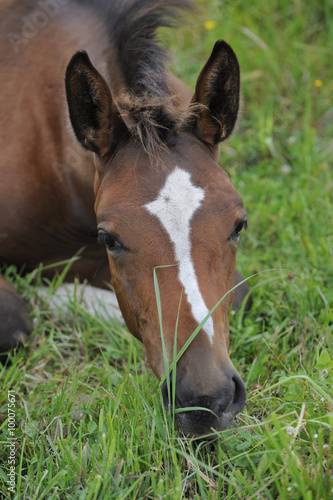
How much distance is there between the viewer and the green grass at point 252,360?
2.23 meters

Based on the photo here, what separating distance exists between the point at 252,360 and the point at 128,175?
133cm

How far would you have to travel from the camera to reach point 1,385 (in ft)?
10.2

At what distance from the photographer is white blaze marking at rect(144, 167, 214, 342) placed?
7.45ft

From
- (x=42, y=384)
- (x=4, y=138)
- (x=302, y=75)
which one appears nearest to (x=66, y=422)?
(x=42, y=384)

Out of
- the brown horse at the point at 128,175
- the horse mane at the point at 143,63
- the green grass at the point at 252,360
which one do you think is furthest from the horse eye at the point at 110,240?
the green grass at the point at 252,360

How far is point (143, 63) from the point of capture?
3.27 metres

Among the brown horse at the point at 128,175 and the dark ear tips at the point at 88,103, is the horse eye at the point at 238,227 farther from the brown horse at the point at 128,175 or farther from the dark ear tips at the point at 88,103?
the dark ear tips at the point at 88,103

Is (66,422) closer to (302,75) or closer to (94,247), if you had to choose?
(94,247)

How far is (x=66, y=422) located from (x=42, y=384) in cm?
42

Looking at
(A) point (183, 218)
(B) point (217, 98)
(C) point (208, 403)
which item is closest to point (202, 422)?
(C) point (208, 403)

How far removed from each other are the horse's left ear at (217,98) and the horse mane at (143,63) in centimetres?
14

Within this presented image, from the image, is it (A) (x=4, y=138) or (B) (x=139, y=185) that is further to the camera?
(A) (x=4, y=138)

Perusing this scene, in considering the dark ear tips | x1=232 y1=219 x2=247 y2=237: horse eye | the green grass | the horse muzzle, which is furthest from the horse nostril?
the dark ear tips

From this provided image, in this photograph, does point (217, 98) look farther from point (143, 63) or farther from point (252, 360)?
point (252, 360)
